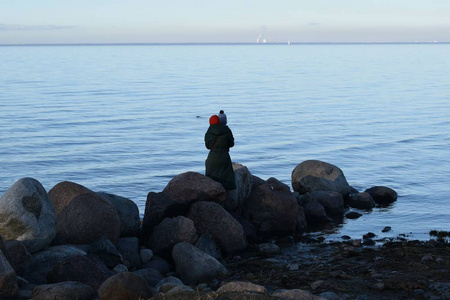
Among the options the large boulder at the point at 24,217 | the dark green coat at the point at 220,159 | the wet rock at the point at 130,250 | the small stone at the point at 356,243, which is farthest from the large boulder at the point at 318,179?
the large boulder at the point at 24,217

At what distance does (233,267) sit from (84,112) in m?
31.7

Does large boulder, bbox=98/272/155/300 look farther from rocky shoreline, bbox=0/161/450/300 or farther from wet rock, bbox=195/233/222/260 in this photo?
wet rock, bbox=195/233/222/260

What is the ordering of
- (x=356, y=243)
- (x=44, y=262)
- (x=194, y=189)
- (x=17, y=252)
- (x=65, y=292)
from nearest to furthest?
1. (x=65, y=292)
2. (x=17, y=252)
3. (x=44, y=262)
4. (x=356, y=243)
5. (x=194, y=189)

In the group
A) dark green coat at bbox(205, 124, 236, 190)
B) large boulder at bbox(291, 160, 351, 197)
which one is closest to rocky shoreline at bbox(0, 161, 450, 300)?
dark green coat at bbox(205, 124, 236, 190)

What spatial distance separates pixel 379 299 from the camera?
11281 millimetres

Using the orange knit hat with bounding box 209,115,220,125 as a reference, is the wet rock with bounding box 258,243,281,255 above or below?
below

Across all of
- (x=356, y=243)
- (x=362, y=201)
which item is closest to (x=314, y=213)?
(x=362, y=201)

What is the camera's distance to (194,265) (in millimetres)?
13586

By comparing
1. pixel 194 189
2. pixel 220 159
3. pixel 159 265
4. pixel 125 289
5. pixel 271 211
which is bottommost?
pixel 159 265

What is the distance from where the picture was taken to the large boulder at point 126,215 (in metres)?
15.5

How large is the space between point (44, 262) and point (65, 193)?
2794 millimetres

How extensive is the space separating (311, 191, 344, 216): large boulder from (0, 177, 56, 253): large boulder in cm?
913

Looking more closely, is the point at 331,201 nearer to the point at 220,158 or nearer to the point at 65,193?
the point at 220,158

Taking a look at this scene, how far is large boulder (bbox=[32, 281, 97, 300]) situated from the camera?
1030 cm
